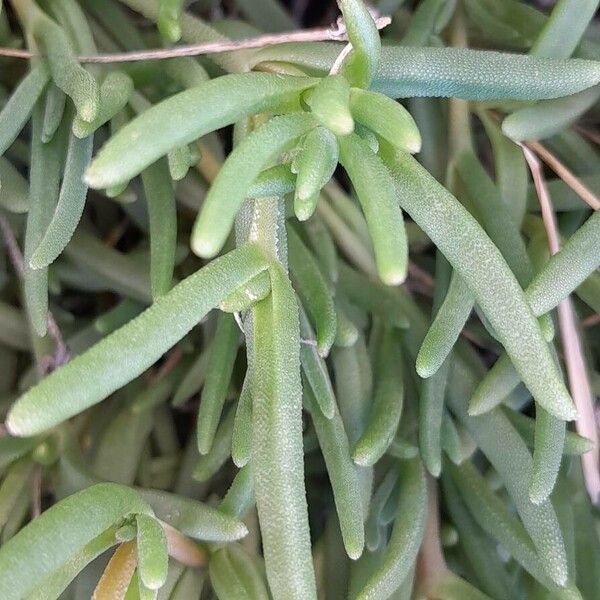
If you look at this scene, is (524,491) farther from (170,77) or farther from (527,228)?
(170,77)

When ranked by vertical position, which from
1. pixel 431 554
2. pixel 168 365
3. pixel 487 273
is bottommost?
pixel 431 554

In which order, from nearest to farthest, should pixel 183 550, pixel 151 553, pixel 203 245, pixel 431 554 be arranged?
pixel 203 245 < pixel 151 553 < pixel 183 550 < pixel 431 554

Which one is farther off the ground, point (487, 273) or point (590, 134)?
point (590, 134)

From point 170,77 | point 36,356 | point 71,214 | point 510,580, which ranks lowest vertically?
point 510,580

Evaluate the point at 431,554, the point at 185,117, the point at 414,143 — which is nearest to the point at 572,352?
the point at 431,554

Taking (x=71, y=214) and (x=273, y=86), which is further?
(x=71, y=214)

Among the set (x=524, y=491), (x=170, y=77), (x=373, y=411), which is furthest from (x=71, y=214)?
(x=524, y=491)

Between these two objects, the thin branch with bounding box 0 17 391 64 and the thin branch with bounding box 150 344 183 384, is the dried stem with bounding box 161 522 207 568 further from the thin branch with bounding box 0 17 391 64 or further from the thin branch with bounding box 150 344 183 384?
the thin branch with bounding box 0 17 391 64

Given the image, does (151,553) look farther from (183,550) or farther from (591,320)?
(591,320)

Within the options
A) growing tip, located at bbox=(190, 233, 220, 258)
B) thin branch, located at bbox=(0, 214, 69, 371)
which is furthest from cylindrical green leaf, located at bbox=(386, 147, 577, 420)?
thin branch, located at bbox=(0, 214, 69, 371)

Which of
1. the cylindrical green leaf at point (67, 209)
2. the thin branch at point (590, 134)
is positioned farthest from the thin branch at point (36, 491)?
the thin branch at point (590, 134)

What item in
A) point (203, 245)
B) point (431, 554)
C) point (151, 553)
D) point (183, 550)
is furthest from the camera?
point (431, 554)
